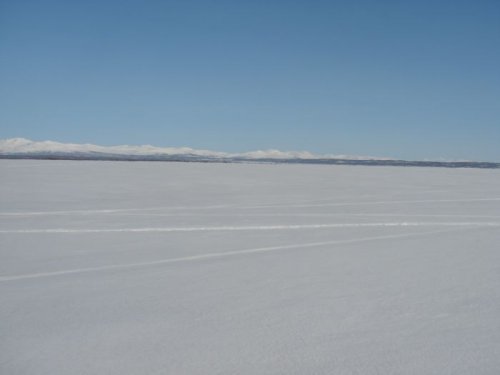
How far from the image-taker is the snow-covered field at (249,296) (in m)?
1.93

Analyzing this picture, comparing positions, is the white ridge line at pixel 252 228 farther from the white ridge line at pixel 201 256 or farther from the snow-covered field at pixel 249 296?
the white ridge line at pixel 201 256

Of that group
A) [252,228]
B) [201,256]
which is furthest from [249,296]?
[252,228]

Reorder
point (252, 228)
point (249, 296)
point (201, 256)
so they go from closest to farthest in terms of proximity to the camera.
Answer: point (249, 296) → point (201, 256) → point (252, 228)

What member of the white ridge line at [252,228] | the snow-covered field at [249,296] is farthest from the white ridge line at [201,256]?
the white ridge line at [252,228]

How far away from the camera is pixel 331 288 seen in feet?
9.48

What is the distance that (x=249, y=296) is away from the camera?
274 centimetres

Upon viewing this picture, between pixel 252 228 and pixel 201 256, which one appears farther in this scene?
pixel 252 228

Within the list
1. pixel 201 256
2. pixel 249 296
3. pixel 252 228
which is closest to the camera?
pixel 249 296

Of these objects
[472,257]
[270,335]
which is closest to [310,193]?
[472,257]

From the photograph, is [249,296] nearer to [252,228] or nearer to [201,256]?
[201,256]

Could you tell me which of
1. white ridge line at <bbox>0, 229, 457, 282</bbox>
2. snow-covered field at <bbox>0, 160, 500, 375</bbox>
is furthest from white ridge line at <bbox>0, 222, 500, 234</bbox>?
white ridge line at <bbox>0, 229, 457, 282</bbox>

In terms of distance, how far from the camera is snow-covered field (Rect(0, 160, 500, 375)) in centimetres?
193

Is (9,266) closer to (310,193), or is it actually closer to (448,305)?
(448,305)

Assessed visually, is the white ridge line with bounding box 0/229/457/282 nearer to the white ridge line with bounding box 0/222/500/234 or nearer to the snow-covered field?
the snow-covered field
